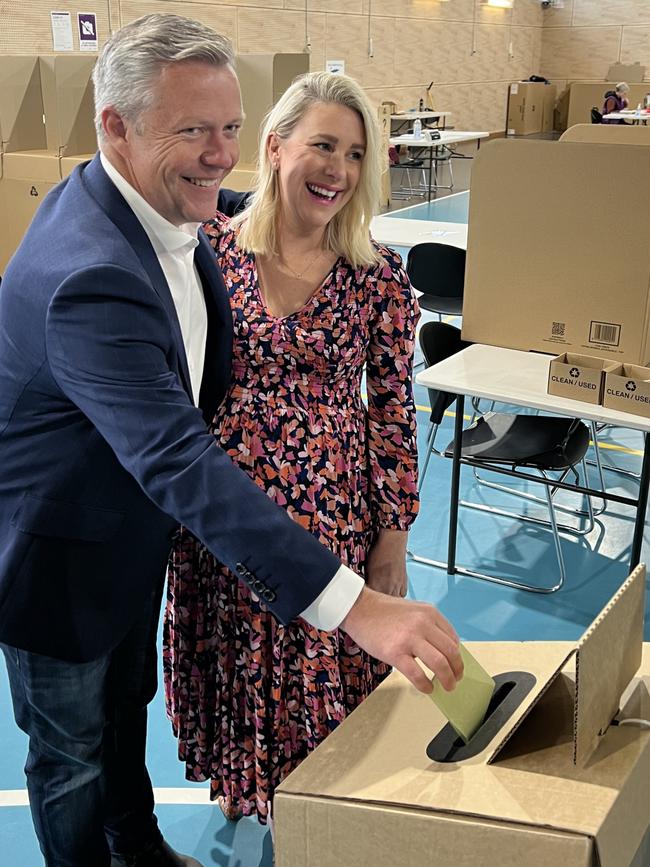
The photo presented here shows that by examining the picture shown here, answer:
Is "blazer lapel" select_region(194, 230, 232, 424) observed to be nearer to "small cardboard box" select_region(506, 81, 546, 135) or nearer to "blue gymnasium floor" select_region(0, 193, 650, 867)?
"blue gymnasium floor" select_region(0, 193, 650, 867)

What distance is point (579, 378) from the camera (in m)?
2.95

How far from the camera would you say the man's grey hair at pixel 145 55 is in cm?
115

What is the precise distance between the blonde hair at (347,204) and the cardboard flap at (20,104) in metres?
5.28

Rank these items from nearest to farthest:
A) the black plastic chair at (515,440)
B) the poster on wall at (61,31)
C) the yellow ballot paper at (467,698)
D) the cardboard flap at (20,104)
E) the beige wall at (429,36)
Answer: the yellow ballot paper at (467,698)
the black plastic chair at (515,440)
the cardboard flap at (20,104)
the poster on wall at (61,31)
the beige wall at (429,36)

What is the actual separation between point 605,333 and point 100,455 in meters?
2.20

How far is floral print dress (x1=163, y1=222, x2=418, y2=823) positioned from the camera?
177 cm

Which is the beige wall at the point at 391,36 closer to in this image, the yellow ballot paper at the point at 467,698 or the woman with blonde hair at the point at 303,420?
the woman with blonde hair at the point at 303,420

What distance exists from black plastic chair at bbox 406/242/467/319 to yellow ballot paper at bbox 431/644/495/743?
3534 millimetres

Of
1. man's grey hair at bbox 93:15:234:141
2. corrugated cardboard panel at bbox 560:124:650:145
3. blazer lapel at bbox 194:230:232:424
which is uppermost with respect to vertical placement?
man's grey hair at bbox 93:15:234:141

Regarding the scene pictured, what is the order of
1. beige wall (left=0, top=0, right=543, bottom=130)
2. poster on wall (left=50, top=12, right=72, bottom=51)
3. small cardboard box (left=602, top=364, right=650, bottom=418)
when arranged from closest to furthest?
small cardboard box (left=602, top=364, right=650, bottom=418)
poster on wall (left=50, top=12, right=72, bottom=51)
beige wall (left=0, top=0, right=543, bottom=130)

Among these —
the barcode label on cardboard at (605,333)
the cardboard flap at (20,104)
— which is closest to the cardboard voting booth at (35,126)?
the cardboard flap at (20,104)

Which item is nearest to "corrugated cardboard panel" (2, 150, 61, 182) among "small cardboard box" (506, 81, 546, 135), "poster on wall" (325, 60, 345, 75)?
"poster on wall" (325, 60, 345, 75)

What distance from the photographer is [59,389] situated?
1243 mm

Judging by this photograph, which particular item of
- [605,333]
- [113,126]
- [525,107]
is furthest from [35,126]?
[525,107]
